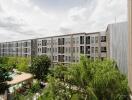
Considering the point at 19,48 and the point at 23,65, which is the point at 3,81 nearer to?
the point at 23,65

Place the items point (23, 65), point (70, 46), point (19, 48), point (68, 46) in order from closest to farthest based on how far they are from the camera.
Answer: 1. point (70, 46)
2. point (68, 46)
3. point (23, 65)
4. point (19, 48)

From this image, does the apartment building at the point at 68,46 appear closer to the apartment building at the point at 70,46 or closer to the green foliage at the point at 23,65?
the apartment building at the point at 70,46

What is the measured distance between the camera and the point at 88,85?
39.3ft

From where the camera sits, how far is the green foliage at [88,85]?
11391 mm

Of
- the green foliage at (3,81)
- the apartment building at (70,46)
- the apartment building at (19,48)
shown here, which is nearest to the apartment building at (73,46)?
the apartment building at (70,46)

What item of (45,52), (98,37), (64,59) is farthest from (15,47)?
(98,37)

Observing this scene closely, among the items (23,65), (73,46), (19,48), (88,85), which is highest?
(19,48)

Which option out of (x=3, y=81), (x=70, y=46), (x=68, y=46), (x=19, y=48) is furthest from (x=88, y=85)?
(x=19, y=48)

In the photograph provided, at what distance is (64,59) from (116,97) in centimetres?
3882

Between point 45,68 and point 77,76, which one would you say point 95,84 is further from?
point 45,68

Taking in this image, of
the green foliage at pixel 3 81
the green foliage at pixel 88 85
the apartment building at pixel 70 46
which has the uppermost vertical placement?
the apartment building at pixel 70 46

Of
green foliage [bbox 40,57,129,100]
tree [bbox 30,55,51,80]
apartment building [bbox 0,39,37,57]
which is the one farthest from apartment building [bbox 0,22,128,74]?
green foliage [bbox 40,57,129,100]

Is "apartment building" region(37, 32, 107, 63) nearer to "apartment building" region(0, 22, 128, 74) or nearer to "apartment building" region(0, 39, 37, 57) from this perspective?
"apartment building" region(0, 22, 128, 74)

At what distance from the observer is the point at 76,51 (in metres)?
46.8
